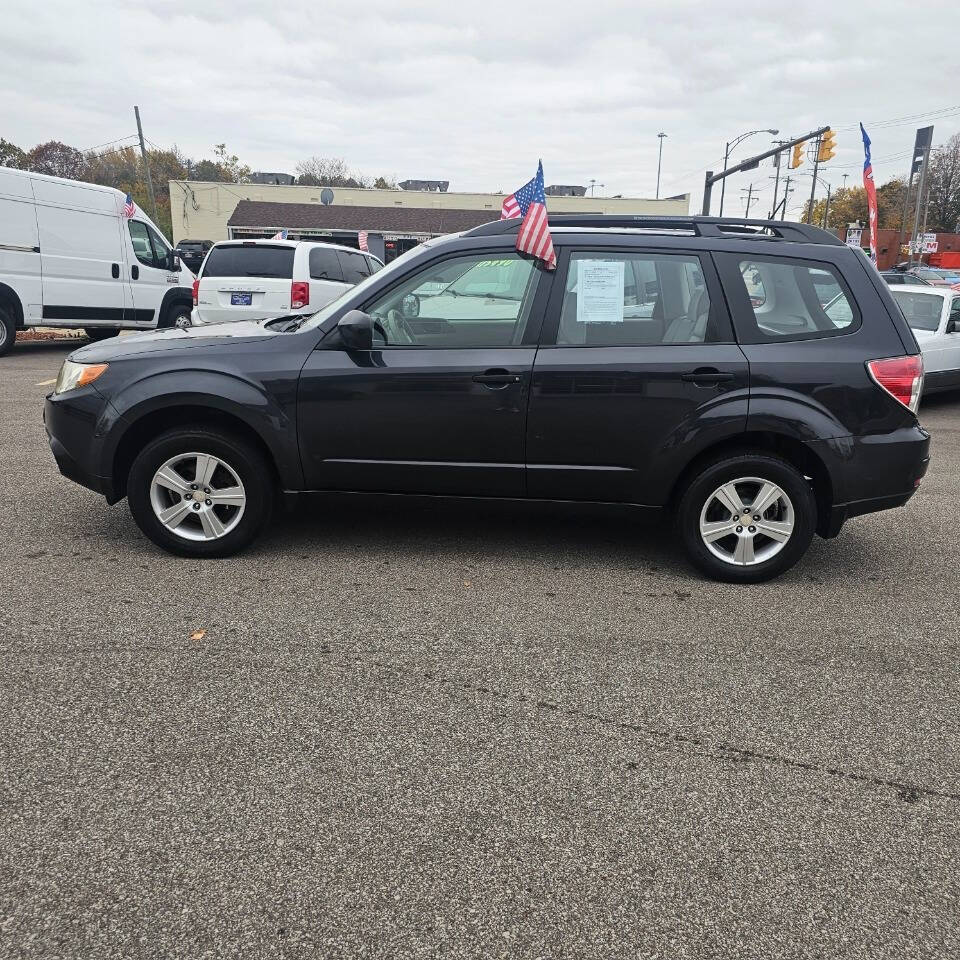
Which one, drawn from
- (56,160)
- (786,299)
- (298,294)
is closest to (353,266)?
(298,294)

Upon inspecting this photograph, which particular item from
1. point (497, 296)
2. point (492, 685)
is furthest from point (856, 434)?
point (492, 685)

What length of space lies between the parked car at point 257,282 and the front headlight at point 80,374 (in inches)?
262

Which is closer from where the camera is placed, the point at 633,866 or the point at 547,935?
the point at 547,935

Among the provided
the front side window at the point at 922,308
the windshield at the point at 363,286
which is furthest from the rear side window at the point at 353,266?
the windshield at the point at 363,286

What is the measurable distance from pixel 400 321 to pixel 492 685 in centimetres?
209

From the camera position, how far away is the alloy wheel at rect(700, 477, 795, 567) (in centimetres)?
436

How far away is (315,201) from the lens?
60.7 m

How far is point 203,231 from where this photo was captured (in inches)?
2271

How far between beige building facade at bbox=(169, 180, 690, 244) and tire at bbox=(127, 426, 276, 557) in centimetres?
5317

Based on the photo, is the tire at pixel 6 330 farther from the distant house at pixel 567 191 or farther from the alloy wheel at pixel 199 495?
the distant house at pixel 567 191

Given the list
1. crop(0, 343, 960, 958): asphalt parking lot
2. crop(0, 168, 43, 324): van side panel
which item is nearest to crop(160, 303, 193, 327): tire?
crop(0, 168, 43, 324): van side panel

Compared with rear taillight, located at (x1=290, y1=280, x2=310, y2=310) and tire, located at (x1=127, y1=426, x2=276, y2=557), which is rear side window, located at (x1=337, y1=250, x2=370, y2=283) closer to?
rear taillight, located at (x1=290, y1=280, x2=310, y2=310)

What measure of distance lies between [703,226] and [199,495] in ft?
10.1

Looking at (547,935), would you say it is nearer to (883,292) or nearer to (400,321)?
(400,321)
